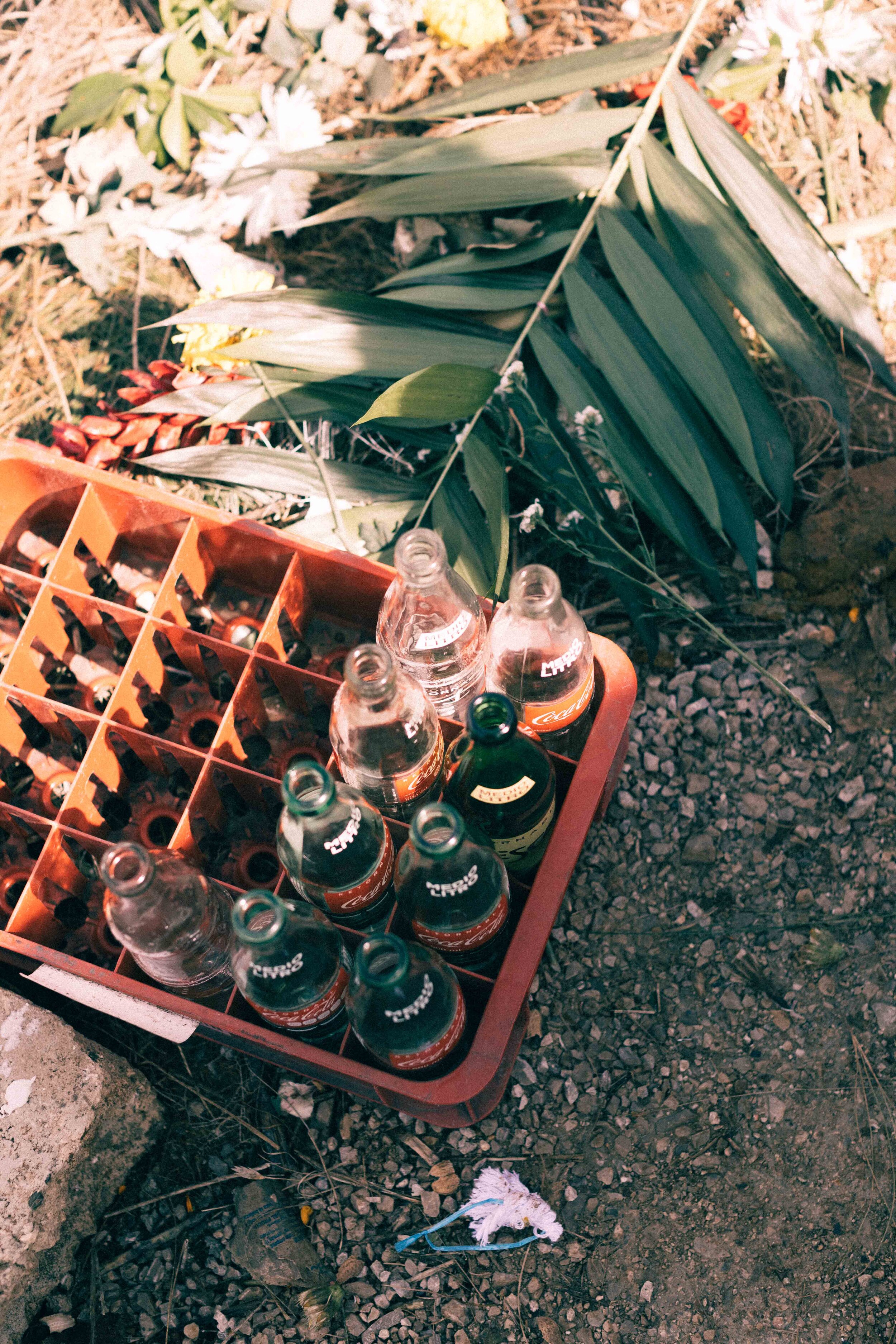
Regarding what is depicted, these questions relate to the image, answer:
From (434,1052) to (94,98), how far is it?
7.46 feet

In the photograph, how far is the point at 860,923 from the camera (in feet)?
6.13

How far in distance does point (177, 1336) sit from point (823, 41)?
291 centimetres

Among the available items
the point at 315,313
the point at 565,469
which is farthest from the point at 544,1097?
the point at 315,313

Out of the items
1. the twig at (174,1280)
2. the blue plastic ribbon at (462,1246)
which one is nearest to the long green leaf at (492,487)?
the blue plastic ribbon at (462,1246)

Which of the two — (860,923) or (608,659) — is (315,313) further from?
(860,923)

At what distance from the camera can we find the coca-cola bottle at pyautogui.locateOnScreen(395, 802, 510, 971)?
1.16 meters

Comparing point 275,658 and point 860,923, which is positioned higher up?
point 275,658

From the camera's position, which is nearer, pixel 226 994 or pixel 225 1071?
pixel 226 994

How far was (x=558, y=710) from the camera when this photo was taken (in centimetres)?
142

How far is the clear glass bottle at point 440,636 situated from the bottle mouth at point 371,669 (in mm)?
153

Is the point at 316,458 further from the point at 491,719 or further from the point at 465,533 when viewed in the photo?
the point at 491,719

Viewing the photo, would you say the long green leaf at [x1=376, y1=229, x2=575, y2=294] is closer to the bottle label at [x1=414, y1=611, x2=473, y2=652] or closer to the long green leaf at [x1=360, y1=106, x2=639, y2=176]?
the long green leaf at [x1=360, y1=106, x2=639, y2=176]

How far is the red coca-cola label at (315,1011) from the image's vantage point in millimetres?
1316

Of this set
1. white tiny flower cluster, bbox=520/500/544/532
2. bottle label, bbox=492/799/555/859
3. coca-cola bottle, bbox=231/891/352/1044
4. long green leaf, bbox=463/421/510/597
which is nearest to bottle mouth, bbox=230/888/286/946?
coca-cola bottle, bbox=231/891/352/1044
